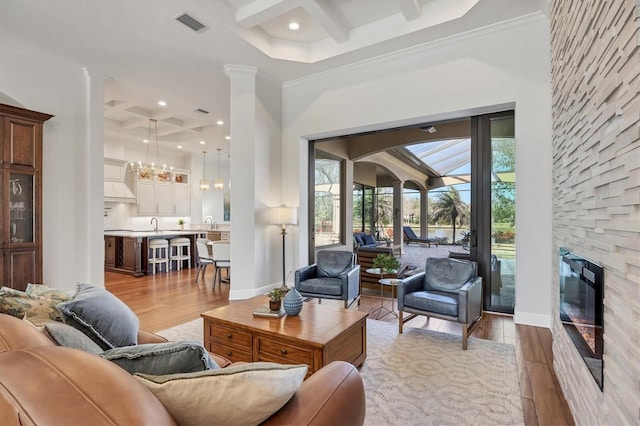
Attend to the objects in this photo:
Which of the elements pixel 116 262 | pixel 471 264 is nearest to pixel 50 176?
pixel 116 262

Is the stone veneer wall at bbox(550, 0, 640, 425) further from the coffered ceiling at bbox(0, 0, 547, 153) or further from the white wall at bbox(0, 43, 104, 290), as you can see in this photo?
the white wall at bbox(0, 43, 104, 290)

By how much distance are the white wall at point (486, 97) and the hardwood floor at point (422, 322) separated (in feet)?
1.60

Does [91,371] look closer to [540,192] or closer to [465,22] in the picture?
[540,192]

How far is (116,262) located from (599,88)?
8.47m

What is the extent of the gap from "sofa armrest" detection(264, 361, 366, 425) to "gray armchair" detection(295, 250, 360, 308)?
8.75 feet

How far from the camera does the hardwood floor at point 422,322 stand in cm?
219

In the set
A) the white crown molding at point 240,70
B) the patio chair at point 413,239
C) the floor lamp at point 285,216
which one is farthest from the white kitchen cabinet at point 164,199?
the patio chair at point 413,239

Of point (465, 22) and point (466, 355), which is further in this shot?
point (465, 22)

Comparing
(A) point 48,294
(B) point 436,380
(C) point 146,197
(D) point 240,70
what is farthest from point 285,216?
(C) point 146,197

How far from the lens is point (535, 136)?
3736 millimetres

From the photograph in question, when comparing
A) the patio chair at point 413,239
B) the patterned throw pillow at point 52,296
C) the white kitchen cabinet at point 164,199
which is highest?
the white kitchen cabinet at point 164,199

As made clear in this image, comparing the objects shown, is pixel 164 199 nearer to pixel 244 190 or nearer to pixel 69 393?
pixel 244 190

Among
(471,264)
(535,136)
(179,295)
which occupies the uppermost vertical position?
(535,136)

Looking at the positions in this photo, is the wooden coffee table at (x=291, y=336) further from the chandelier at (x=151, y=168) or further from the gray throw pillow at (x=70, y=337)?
the chandelier at (x=151, y=168)
